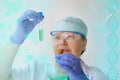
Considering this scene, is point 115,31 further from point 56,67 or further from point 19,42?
point 19,42

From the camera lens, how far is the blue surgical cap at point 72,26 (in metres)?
1.28

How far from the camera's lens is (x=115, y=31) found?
145 cm

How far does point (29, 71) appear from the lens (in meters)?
1.30

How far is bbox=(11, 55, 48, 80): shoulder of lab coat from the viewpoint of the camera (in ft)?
4.18

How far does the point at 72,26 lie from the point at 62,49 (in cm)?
12

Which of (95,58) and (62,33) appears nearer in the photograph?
(62,33)

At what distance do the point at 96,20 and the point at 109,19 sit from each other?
70mm

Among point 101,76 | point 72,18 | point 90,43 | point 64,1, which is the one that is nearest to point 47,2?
point 64,1

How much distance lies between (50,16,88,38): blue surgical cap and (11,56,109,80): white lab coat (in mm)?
154

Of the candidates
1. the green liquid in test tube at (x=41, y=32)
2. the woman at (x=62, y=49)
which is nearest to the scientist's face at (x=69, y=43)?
the woman at (x=62, y=49)

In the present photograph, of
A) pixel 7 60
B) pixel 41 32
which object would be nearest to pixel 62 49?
pixel 41 32

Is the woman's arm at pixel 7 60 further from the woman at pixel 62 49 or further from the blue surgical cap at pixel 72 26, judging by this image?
the blue surgical cap at pixel 72 26

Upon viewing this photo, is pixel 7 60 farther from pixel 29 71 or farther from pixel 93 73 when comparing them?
pixel 93 73

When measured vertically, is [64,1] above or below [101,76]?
above
